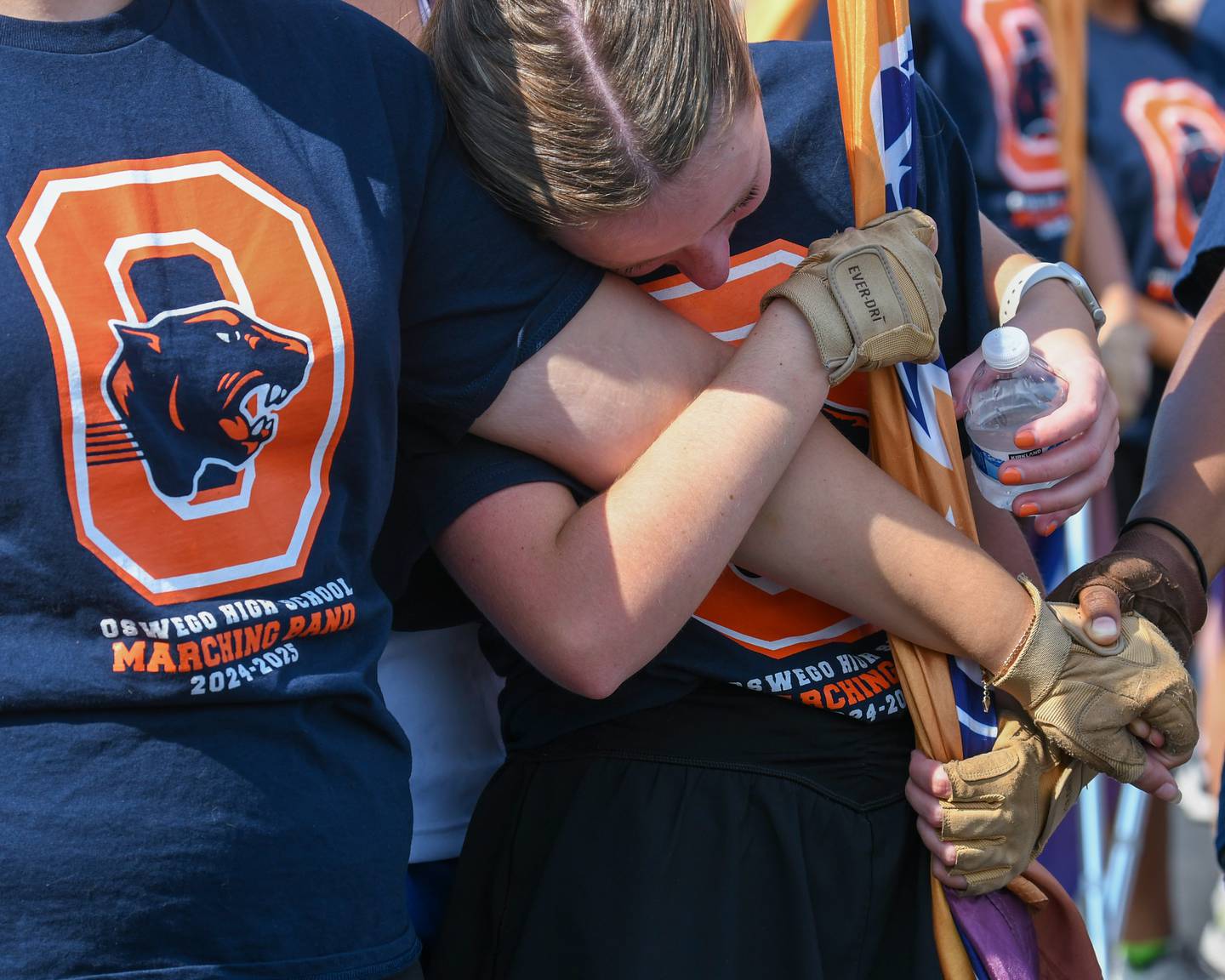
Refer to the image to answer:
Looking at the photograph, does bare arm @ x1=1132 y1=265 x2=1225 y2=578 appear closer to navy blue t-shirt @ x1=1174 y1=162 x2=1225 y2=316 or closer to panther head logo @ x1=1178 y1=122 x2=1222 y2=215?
navy blue t-shirt @ x1=1174 y1=162 x2=1225 y2=316

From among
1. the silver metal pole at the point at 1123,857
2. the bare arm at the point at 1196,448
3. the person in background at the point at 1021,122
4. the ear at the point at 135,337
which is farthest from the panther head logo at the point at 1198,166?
the ear at the point at 135,337

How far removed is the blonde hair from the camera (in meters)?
1.45

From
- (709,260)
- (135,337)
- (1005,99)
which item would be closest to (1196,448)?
(709,260)

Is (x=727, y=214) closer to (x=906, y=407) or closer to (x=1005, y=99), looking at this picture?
(x=906, y=407)

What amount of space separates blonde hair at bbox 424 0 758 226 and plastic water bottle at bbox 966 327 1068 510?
0.45 metres

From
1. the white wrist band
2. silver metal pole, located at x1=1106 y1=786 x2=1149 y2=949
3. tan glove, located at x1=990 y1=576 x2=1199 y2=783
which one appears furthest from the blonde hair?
silver metal pole, located at x1=1106 y1=786 x2=1149 y2=949

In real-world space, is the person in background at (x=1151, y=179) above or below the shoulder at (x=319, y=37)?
below

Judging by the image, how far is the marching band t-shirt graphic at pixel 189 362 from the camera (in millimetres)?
1211

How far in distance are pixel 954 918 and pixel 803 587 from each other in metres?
0.45

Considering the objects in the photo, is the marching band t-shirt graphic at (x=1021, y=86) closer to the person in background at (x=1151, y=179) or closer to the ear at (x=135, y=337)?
the person in background at (x=1151, y=179)

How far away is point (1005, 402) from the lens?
1760 mm

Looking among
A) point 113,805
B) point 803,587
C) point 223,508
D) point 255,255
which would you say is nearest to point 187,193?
point 255,255

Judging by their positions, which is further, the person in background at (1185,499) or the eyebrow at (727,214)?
the person in background at (1185,499)

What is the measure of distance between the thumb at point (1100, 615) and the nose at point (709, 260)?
60 centimetres
